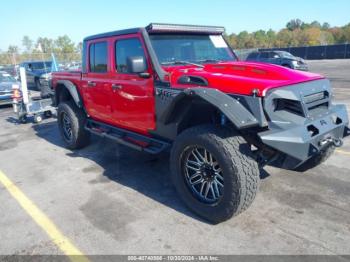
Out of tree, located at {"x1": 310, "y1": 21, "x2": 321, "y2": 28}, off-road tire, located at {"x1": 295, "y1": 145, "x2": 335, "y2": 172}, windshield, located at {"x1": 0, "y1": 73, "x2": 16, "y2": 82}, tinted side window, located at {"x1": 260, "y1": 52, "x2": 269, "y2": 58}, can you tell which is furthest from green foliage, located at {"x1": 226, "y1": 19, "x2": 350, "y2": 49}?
off-road tire, located at {"x1": 295, "y1": 145, "x2": 335, "y2": 172}

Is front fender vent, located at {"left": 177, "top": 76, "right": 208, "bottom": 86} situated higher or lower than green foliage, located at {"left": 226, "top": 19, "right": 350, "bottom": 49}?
lower

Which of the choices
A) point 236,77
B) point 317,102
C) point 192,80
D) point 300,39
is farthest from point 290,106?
point 300,39

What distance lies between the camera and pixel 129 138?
4.91m

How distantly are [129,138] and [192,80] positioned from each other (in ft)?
5.46

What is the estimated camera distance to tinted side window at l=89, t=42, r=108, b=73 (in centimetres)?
509

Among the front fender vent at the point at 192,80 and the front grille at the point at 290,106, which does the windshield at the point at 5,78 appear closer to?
the front fender vent at the point at 192,80

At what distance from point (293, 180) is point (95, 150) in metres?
3.59

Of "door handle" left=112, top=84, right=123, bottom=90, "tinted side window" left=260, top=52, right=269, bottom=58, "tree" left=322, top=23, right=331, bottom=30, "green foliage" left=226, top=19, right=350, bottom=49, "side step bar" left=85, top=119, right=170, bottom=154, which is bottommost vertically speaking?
"side step bar" left=85, top=119, right=170, bottom=154

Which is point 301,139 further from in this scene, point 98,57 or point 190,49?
point 98,57

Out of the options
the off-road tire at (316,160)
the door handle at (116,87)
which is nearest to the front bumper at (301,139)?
the off-road tire at (316,160)

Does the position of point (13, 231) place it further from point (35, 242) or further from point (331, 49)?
point (331, 49)

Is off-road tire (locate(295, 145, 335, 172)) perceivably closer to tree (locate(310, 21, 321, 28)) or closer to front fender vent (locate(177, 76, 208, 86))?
front fender vent (locate(177, 76, 208, 86))

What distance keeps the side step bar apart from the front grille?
1.50m

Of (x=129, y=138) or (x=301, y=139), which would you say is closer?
(x=301, y=139)
